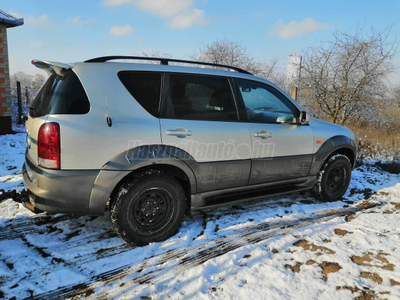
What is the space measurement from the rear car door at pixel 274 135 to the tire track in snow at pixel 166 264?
67 cm

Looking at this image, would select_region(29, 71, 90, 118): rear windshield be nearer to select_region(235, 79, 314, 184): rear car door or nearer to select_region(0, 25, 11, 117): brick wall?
select_region(235, 79, 314, 184): rear car door

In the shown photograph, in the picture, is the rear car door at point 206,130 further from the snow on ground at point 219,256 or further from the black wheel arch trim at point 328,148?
the black wheel arch trim at point 328,148

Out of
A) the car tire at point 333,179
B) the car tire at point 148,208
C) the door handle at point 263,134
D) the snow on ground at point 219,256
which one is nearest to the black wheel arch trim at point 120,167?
the car tire at point 148,208

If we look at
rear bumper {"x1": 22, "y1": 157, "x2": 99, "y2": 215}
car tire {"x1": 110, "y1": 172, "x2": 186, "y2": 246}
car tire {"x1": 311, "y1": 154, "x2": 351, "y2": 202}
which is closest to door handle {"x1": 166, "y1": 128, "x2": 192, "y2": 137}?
car tire {"x1": 110, "y1": 172, "x2": 186, "y2": 246}

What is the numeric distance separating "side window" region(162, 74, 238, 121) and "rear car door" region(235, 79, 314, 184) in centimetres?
23

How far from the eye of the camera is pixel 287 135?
3895mm

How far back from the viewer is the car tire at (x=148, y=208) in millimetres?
2928

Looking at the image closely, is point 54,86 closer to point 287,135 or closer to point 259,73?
point 287,135

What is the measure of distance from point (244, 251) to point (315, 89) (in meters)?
9.86

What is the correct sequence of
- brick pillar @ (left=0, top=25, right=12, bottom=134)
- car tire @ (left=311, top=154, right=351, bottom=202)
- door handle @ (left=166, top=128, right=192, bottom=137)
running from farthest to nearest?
brick pillar @ (left=0, top=25, right=12, bottom=134), car tire @ (left=311, top=154, right=351, bottom=202), door handle @ (left=166, top=128, right=192, bottom=137)

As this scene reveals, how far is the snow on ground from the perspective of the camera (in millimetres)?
2371

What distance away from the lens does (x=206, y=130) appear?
3.26 meters

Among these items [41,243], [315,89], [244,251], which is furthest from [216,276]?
[315,89]

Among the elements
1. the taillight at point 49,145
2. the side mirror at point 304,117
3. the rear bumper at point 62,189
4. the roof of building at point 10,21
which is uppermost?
the roof of building at point 10,21
